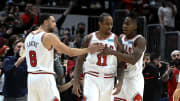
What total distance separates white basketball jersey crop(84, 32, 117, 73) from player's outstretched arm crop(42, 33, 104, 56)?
11.3 inches

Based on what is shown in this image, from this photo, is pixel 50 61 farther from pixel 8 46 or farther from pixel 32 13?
pixel 32 13

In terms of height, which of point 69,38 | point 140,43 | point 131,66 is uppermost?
point 140,43

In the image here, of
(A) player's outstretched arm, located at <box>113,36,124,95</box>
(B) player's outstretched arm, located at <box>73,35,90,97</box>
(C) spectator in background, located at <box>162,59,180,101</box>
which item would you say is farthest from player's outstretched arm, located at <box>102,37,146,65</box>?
(C) spectator in background, located at <box>162,59,180,101</box>

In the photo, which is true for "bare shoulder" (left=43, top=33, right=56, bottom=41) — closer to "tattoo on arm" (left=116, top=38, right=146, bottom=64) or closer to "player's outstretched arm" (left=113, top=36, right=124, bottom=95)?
"tattoo on arm" (left=116, top=38, right=146, bottom=64)

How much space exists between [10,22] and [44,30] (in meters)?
6.23

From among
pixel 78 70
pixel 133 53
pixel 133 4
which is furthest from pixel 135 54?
pixel 133 4

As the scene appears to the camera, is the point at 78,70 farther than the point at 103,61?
Yes

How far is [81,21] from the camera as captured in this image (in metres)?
15.3

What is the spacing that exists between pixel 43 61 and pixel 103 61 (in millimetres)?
1129

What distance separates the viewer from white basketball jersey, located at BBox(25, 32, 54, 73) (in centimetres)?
742

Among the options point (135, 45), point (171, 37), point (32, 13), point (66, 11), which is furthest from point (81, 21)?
point (135, 45)

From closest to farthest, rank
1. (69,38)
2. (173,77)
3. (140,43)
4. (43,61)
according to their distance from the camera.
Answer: (43,61), (140,43), (173,77), (69,38)

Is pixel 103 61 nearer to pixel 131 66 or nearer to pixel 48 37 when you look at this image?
pixel 131 66

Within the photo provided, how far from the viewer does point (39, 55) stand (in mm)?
7441
